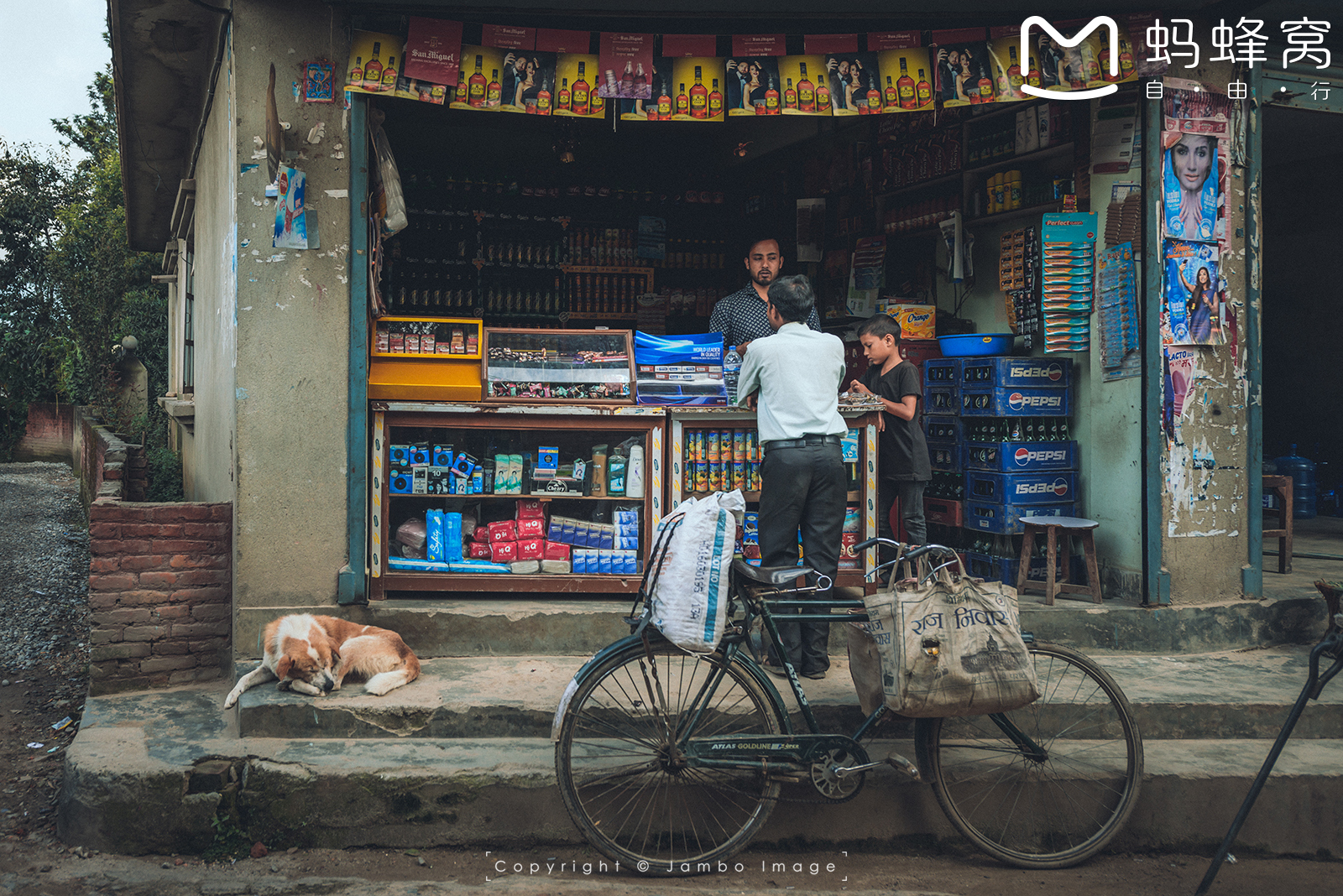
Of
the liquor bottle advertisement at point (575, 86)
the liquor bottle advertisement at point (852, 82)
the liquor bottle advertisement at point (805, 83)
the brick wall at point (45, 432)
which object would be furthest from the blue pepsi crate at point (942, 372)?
the brick wall at point (45, 432)

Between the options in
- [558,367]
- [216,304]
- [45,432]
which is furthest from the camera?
[45,432]

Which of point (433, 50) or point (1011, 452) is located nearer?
point (433, 50)

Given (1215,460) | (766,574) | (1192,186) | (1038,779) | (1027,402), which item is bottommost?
(1038,779)

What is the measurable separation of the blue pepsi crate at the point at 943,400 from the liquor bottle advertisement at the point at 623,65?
286 cm

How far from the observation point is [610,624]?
491cm

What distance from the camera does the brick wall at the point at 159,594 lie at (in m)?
4.64

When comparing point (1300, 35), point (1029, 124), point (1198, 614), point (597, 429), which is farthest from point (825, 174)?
point (1198, 614)

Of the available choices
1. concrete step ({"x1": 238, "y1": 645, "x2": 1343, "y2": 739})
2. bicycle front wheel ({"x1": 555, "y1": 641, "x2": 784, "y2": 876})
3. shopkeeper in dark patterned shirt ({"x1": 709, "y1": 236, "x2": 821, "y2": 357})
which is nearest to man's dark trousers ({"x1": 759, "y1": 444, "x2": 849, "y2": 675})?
concrete step ({"x1": 238, "y1": 645, "x2": 1343, "y2": 739})

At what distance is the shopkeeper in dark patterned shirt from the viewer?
5480 millimetres

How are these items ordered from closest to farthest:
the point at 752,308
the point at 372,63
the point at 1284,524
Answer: the point at 372,63, the point at 752,308, the point at 1284,524

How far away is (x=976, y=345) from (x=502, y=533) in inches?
133

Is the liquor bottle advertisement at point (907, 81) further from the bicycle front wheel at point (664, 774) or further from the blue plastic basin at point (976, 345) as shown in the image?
the bicycle front wheel at point (664, 774)

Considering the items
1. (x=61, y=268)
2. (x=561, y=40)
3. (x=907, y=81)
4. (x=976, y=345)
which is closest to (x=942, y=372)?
(x=976, y=345)

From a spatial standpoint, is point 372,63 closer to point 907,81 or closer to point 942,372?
point 907,81
